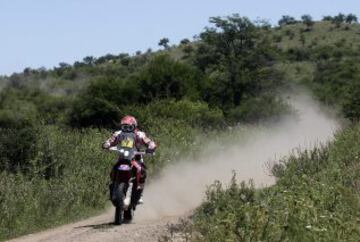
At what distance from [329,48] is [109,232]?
282 ft

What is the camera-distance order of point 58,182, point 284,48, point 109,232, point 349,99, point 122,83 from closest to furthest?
1. point 109,232
2. point 58,182
3. point 349,99
4. point 122,83
5. point 284,48

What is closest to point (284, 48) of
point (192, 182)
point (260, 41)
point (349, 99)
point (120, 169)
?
point (260, 41)

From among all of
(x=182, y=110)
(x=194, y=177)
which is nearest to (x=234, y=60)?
(x=182, y=110)

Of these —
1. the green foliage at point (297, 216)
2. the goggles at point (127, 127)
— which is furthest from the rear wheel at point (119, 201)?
the green foliage at point (297, 216)

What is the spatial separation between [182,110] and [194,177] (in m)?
20.6

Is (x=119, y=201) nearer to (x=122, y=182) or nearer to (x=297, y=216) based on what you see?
(x=122, y=182)

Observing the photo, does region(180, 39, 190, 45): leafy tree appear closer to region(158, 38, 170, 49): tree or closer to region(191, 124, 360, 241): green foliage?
region(158, 38, 170, 49): tree

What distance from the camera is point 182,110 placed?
137 ft

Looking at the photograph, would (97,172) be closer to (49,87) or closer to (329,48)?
(329,48)

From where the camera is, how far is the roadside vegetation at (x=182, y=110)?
1166 centimetres

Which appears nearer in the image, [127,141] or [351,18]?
[127,141]

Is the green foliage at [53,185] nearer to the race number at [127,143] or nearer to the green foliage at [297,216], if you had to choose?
the race number at [127,143]

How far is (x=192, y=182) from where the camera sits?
66.6 feet

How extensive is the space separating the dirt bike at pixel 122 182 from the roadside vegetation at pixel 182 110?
1446 millimetres
